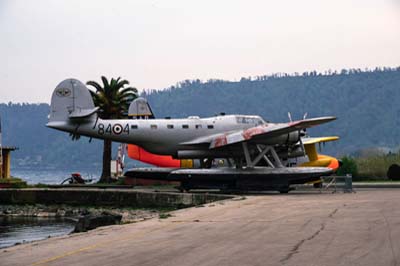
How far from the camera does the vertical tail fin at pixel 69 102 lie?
43.4 m

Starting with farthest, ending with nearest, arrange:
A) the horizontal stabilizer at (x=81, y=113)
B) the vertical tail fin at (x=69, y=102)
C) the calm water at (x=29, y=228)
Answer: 1. the vertical tail fin at (x=69, y=102)
2. the horizontal stabilizer at (x=81, y=113)
3. the calm water at (x=29, y=228)

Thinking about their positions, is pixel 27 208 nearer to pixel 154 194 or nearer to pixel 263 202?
pixel 154 194

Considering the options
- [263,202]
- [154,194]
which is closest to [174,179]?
[154,194]

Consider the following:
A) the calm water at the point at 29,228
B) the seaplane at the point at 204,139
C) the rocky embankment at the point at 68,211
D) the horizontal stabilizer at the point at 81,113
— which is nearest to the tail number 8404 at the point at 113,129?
the seaplane at the point at 204,139

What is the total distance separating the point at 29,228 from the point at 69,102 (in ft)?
47.8

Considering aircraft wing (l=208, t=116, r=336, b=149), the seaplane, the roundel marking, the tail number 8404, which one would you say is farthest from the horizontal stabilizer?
aircraft wing (l=208, t=116, r=336, b=149)

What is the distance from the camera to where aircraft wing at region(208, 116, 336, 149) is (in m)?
40.6

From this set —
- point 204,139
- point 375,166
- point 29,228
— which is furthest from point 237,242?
point 375,166

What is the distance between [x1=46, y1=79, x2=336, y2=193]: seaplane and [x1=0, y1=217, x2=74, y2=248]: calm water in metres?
8.71

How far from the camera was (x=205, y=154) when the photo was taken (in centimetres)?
4456

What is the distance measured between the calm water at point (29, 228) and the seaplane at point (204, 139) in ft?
28.6

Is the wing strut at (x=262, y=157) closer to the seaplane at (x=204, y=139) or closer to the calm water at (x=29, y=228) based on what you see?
the seaplane at (x=204, y=139)

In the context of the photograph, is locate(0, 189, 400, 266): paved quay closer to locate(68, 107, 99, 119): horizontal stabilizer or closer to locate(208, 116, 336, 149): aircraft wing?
locate(208, 116, 336, 149): aircraft wing

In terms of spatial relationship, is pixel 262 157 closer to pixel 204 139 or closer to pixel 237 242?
pixel 204 139
